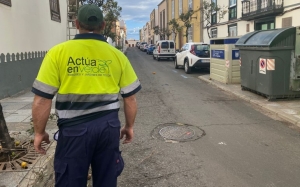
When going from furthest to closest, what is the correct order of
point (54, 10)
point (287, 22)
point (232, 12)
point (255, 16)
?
point (232, 12), point (255, 16), point (54, 10), point (287, 22)

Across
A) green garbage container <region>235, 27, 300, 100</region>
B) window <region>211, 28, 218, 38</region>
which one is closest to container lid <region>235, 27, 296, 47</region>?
green garbage container <region>235, 27, 300, 100</region>

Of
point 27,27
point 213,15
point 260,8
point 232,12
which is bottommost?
point 27,27

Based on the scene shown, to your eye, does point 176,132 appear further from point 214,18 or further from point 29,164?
point 214,18

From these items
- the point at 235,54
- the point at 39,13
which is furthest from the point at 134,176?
the point at 39,13

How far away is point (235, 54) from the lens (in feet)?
38.3

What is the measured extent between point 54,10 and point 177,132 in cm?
1420

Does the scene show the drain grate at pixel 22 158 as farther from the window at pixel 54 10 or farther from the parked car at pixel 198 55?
the window at pixel 54 10

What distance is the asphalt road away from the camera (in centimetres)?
395

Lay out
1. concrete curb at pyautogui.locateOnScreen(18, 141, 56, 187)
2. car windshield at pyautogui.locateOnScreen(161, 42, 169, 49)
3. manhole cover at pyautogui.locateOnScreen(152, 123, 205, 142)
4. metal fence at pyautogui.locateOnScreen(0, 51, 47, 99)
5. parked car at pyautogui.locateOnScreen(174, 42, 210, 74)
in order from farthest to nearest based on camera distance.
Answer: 1. car windshield at pyautogui.locateOnScreen(161, 42, 169, 49)
2. parked car at pyautogui.locateOnScreen(174, 42, 210, 74)
3. metal fence at pyautogui.locateOnScreen(0, 51, 47, 99)
4. manhole cover at pyautogui.locateOnScreen(152, 123, 205, 142)
5. concrete curb at pyautogui.locateOnScreen(18, 141, 56, 187)

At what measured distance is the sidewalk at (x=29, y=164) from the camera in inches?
147

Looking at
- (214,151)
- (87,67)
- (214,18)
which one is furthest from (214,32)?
(87,67)

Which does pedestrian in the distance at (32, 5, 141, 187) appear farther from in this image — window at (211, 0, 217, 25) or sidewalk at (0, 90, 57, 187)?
window at (211, 0, 217, 25)

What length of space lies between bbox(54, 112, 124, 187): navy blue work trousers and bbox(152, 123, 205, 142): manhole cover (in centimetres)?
312

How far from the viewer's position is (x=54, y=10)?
1756 centimetres
